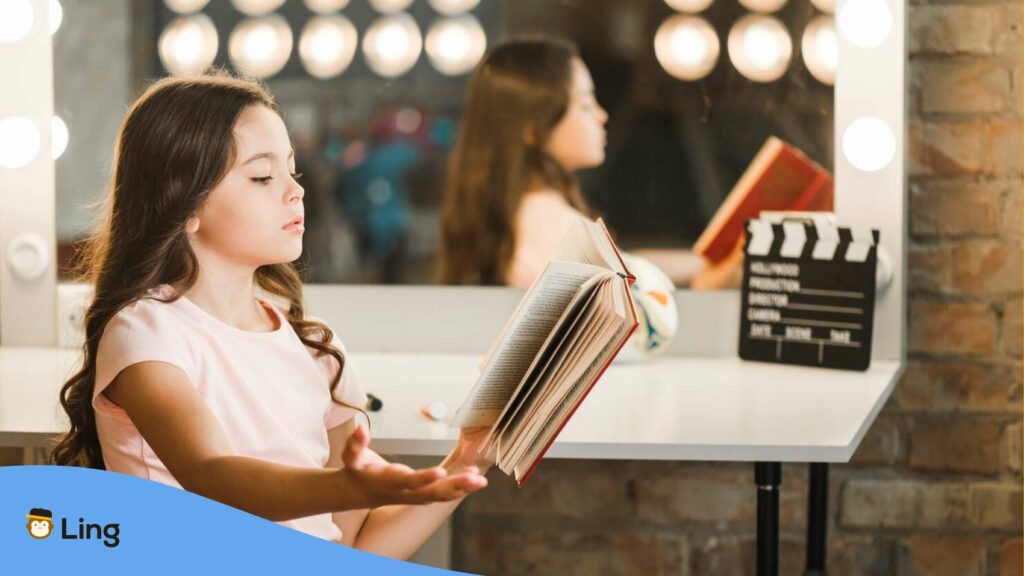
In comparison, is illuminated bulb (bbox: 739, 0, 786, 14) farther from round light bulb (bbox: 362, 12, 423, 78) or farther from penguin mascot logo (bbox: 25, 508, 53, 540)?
penguin mascot logo (bbox: 25, 508, 53, 540)

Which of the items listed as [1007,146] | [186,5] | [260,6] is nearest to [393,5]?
[260,6]

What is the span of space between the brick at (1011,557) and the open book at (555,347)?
43.7 inches

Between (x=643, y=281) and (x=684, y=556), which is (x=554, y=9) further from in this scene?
(x=684, y=556)

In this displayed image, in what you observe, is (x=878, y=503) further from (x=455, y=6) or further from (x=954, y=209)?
(x=455, y=6)

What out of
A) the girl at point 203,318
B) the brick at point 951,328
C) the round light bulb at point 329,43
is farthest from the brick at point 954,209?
the girl at point 203,318

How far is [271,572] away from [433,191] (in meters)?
0.95

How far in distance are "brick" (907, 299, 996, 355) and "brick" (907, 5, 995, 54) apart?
0.35 m

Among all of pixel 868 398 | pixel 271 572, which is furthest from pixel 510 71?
pixel 271 572

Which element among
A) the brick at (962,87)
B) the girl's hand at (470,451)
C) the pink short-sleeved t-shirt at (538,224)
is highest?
the brick at (962,87)

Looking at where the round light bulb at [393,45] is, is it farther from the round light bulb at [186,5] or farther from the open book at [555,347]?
the open book at [555,347]

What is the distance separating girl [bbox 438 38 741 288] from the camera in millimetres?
1751

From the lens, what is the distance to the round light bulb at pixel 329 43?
178 cm

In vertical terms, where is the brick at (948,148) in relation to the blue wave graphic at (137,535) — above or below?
above

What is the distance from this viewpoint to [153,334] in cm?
98
